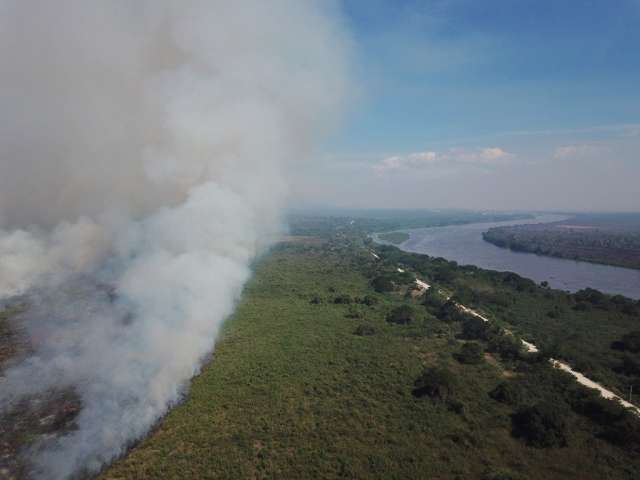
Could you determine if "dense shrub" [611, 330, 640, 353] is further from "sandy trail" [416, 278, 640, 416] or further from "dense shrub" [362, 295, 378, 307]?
"dense shrub" [362, 295, 378, 307]

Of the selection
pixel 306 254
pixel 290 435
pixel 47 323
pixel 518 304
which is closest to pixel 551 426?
pixel 290 435

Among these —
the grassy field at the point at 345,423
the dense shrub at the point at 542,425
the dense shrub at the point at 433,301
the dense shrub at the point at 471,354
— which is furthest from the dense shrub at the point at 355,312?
the dense shrub at the point at 542,425

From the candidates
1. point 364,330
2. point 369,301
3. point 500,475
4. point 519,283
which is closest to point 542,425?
point 500,475

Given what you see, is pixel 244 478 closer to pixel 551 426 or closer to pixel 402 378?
pixel 402 378

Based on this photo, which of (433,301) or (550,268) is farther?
(550,268)

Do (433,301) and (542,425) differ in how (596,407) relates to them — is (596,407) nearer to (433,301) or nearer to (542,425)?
(542,425)

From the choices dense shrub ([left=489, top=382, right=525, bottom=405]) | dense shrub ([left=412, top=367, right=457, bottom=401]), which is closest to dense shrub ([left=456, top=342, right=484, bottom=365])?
dense shrub ([left=489, top=382, right=525, bottom=405])

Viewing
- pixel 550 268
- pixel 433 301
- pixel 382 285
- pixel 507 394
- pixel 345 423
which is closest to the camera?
pixel 345 423
